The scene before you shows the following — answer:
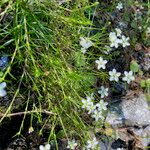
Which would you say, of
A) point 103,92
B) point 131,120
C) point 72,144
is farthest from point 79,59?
point 131,120

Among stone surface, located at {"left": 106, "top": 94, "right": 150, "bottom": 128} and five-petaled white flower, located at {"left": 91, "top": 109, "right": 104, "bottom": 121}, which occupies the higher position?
five-petaled white flower, located at {"left": 91, "top": 109, "right": 104, "bottom": 121}

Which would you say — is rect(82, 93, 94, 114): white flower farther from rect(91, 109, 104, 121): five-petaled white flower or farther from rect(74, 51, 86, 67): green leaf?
rect(74, 51, 86, 67): green leaf

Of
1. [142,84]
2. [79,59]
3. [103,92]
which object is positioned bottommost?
[142,84]

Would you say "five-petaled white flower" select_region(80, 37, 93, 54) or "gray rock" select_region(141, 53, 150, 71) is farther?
"gray rock" select_region(141, 53, 150, 71)

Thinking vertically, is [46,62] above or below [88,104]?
above

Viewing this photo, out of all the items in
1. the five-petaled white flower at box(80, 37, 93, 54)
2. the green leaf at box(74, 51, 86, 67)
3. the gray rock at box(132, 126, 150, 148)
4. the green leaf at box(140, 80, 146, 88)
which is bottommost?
the gray rock at box(132, 126, 150, 148)

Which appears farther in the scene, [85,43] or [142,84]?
[142,84]

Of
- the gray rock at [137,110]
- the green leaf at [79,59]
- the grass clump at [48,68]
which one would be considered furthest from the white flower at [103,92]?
the gray rock at [137,110]

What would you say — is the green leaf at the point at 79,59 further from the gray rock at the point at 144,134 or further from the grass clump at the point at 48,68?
the gray rock at the point at 144,134

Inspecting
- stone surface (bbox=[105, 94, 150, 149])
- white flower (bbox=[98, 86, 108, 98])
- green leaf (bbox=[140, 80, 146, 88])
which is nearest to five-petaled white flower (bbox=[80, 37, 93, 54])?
white flower (bbox=[98, 86, 108, 98])

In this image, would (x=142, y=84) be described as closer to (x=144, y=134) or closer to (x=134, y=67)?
(x=134, y=67)

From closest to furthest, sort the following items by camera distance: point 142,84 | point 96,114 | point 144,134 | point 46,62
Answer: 1. point 46,62
2. point 96,114
3. point 144,134
4. point 142,84
